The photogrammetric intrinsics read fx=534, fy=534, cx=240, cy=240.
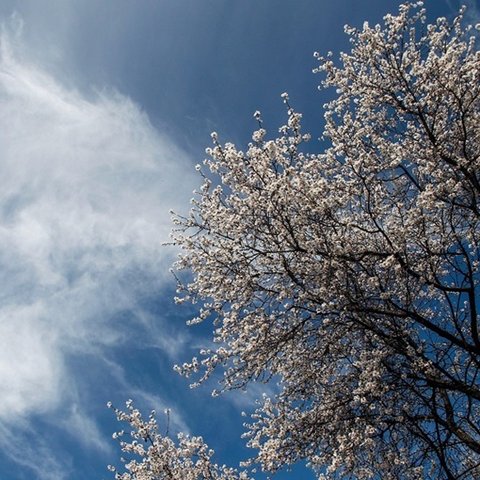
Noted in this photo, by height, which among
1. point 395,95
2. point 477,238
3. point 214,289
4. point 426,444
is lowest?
point 426,444

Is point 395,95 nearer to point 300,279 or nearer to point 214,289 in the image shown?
point 300,279

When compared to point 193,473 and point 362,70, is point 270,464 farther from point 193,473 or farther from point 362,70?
point 362,70

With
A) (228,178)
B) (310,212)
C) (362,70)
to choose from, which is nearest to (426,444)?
(310,212)

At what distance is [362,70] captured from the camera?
1219 centimetres

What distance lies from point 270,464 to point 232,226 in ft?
16.3

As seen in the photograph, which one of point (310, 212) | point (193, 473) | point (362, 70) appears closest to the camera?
point (310, 212)

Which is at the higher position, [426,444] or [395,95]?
[395,95]

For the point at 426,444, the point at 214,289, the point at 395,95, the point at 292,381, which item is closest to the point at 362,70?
the point at 395,95

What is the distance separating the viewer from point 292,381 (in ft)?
39.5

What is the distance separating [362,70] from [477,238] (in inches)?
181

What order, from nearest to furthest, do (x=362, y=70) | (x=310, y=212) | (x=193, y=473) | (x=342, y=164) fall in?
(x=310, y=212), (x=342, y=164), (x=362, y=70), (x=193, y=473)

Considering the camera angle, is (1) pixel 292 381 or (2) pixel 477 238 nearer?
(2) pixel 477 238

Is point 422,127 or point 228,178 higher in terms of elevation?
point 228,178

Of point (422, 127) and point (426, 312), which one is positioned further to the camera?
point (426, 312)
